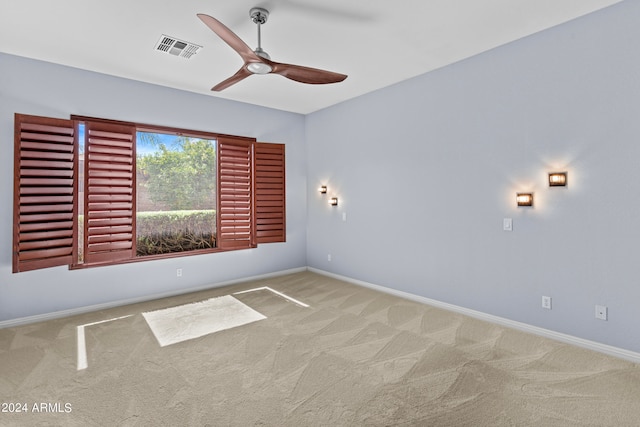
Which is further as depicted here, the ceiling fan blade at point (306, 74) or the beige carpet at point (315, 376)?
the ceiling fan blade at point (306, 74)

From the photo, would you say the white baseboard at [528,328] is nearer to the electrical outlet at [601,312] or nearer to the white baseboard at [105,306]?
the electrical outlet at [601,312]

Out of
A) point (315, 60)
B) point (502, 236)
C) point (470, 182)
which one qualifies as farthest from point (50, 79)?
point (502, 236)

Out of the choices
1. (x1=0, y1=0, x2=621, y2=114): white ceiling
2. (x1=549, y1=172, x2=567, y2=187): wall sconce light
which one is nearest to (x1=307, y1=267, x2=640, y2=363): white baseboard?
(x1=549, y1=172, x2=567, y2=187): wall sconce light

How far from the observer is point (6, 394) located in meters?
2.42

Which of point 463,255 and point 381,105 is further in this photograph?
point 381,105

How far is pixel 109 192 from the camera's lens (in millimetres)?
4219

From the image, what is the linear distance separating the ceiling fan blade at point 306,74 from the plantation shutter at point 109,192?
2.61m

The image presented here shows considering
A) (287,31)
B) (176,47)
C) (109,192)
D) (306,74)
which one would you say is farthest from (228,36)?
(109,192)

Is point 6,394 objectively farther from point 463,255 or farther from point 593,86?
point 593,86

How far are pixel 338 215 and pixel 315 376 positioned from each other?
332cm

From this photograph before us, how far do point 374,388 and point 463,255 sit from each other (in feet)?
7.08

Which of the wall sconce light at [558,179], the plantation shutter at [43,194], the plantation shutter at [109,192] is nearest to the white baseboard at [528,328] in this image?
the wall sconce light at [558,179]

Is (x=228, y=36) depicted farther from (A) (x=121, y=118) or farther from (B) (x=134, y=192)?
(B) (x=134, y=192)

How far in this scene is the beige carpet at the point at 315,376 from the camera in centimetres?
217
